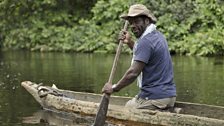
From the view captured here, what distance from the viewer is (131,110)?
7.21 metres

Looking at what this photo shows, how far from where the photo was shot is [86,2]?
27297mm

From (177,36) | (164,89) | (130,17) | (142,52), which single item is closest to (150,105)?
(164,89)

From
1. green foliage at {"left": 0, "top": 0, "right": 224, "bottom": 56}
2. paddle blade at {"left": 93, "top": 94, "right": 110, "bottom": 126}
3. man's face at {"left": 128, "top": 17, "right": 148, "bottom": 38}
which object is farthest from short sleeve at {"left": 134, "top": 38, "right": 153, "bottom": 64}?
green foliage at {"left": 0, "top": 0, "right": 224, "bottom": 56}

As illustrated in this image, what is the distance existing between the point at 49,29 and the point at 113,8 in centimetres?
437

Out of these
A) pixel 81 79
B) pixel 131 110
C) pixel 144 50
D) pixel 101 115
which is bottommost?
pixel 81 79

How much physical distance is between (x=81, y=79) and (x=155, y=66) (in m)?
6.73

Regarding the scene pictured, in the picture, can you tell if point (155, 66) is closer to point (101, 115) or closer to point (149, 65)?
point (149, 65)

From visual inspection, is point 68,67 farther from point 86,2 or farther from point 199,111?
point 86,2

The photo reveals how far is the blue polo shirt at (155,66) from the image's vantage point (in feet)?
21.9

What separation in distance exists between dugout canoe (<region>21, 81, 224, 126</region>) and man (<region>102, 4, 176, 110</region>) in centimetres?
24

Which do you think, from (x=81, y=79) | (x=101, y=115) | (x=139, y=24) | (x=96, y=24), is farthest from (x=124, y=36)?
(x=96, y=24)

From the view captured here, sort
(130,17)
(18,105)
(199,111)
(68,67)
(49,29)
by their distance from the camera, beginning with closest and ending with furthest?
(130,17) → (199,111) → (18,105) → (68,67) → (49,29)

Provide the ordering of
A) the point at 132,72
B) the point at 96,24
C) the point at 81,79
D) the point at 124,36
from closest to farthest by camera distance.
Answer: the point at 132,72
the point at 124,36
the point at 81,79
the point at 96,24

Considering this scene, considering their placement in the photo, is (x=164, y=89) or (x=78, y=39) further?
(x=78, y=39)
